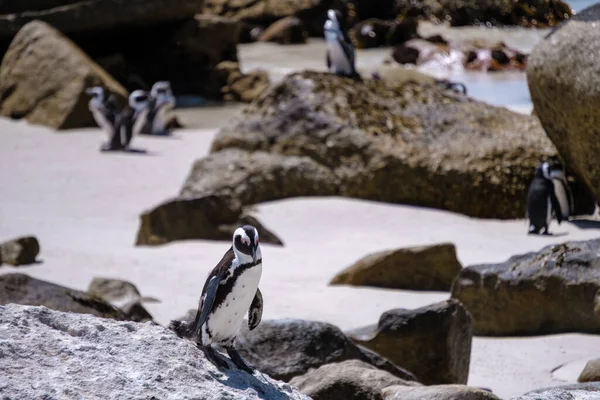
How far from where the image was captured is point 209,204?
8.47 meters

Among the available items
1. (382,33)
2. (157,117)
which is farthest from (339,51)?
(382,33)

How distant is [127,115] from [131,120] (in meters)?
0.12

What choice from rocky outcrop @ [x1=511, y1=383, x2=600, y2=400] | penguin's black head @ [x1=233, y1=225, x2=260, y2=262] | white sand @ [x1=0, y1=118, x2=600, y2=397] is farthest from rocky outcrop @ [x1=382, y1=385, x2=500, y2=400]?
white sand @ [x1=0, y1=118, x2=600, y2=397]

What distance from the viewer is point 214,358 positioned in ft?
11.0

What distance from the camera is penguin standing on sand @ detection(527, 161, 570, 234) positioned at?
28.2ft

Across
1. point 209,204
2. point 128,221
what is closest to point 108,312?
point 209,204

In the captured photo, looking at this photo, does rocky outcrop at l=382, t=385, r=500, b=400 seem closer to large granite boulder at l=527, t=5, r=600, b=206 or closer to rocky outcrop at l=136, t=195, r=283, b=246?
large granite boulder at l=527, t=5, r=600, b=206

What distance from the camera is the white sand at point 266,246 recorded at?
592 centimetres

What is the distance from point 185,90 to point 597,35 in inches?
451

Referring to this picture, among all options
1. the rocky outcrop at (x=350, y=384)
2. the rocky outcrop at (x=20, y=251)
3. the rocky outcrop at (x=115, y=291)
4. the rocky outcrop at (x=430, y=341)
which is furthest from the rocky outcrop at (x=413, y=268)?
the rocky outcrop at (x=350, y=384)

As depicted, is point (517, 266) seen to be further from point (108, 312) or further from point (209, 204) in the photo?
point (209, 204)

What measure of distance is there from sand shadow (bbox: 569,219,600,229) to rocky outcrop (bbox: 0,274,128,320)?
14.8ft

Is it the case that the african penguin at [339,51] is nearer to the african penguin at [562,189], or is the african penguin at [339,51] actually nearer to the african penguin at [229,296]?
the african penguin at [562,189]

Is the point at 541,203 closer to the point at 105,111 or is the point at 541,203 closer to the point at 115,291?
the point at 115,291
